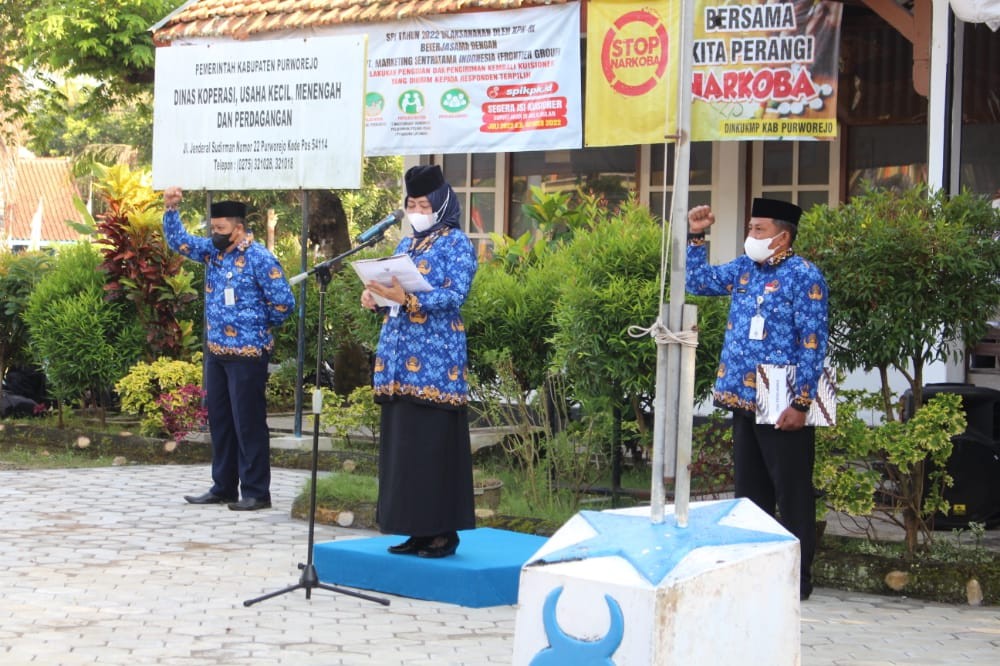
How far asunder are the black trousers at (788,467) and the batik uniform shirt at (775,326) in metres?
0.14

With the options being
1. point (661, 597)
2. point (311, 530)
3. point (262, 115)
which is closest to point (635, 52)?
point (262, 115)

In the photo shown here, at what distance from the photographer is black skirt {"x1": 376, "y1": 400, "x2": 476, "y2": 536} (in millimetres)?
6609

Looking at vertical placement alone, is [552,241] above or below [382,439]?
above

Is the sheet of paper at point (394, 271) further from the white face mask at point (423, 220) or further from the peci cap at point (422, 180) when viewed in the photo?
the peci cap at point (422, 180)

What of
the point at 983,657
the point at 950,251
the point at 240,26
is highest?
the point at 240,26

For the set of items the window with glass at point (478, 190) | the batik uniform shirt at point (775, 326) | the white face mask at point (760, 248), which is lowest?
the batik uniform shirt at point (775, 326)

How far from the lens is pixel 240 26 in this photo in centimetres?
1385

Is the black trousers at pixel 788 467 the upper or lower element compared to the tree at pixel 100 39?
lower

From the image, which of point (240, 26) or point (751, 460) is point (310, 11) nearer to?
point (240, 26)

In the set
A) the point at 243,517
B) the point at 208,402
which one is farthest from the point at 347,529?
the point at 208,402

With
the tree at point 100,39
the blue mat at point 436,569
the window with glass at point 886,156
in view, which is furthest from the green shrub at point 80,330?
the window with glass at point 886,156

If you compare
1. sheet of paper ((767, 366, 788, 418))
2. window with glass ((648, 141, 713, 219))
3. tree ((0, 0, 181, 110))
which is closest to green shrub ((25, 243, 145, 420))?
tree ((0, 0, 181, 110))

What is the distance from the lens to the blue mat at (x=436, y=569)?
255 inches

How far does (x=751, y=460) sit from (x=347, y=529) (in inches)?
108
